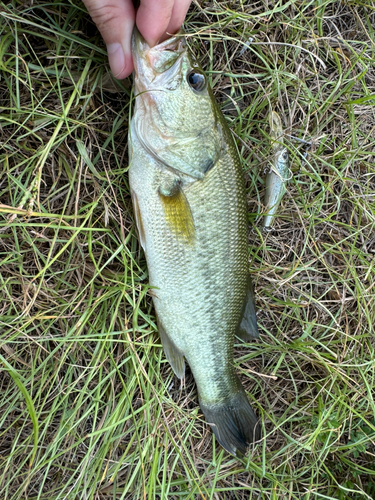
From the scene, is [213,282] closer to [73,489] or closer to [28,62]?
[73,489]

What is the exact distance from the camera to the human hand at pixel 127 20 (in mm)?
1521

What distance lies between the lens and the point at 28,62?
1820 millimetres

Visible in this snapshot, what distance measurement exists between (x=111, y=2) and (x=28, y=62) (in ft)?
1.89

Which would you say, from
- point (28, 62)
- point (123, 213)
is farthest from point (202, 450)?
point (28, 62)

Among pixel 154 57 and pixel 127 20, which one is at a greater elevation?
pixel 127 20

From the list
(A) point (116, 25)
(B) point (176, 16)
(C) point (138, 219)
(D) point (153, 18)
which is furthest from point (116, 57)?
(C) point (138, 219)

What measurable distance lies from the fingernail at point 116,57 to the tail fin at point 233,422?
1816 mm

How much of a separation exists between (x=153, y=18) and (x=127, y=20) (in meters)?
0.13

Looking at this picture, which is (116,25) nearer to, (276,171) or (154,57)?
(154,57)

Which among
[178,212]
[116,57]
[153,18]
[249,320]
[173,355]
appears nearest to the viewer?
[153,18]

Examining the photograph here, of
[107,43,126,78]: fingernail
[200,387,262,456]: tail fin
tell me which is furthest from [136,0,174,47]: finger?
[200,387,262,456]: tail fin

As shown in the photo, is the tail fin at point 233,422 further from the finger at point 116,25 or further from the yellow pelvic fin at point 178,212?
the finger at point 116,25

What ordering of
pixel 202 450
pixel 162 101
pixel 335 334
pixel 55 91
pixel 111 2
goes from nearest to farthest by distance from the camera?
pixel 111 2 < pixel 162 101 < pixel 55 91 < pixel 202 450 < pixel 335 334

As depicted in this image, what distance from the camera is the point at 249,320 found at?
6.93ft
